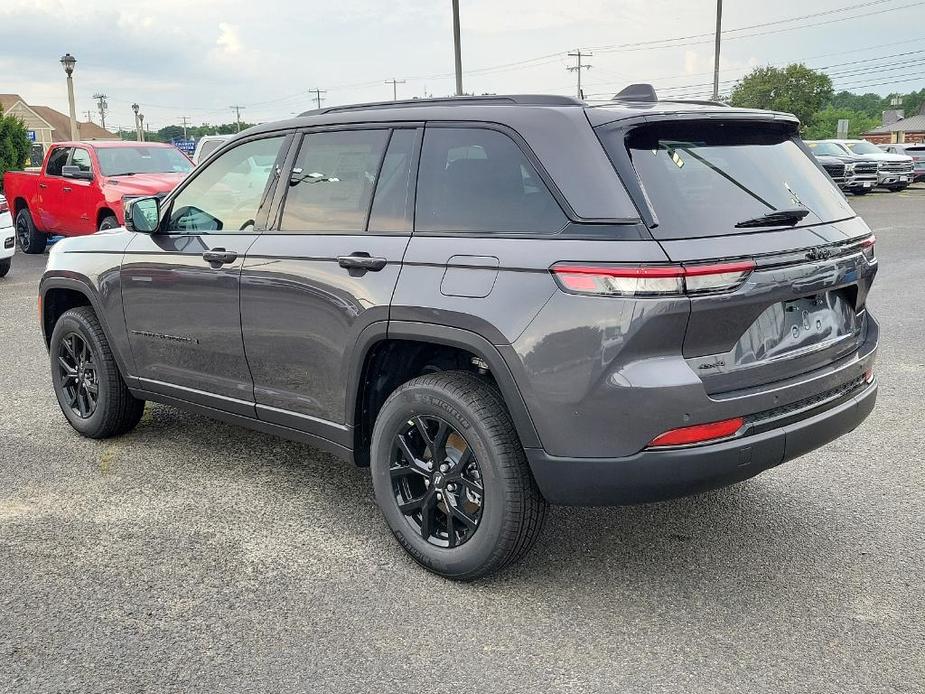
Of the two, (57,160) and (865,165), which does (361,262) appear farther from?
(865,165)

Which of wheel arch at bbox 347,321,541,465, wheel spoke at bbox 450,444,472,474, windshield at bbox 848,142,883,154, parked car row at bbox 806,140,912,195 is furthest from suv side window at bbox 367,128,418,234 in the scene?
windshield at bbox 848,142,883,154

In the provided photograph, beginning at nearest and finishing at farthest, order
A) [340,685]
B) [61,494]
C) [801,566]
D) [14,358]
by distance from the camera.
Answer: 1. [340,685]
2. [801,566]
3. [61,494]
4. [14,358]

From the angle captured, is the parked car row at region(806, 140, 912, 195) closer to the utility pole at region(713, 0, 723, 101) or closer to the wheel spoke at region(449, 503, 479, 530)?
the utility pole at region(713, 0, 723, 101)

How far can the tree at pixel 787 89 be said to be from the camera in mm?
98125

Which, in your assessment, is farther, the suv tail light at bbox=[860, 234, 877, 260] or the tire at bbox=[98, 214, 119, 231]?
the tire at bbox=[98, 214, 119, 231]

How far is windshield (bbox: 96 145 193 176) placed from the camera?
13641 millimetres

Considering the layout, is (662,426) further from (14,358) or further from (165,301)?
(14,358)

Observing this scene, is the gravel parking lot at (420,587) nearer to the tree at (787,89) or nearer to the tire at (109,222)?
the tire at (109,222)

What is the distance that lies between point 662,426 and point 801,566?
3.57ft

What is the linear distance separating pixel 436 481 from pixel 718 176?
1.55 m

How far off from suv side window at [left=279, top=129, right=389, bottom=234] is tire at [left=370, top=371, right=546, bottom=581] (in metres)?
0.82

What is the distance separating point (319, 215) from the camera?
4043 mm

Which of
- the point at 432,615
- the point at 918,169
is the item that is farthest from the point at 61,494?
the point at 918,169

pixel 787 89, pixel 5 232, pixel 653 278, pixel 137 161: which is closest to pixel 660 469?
pixel 653 278
